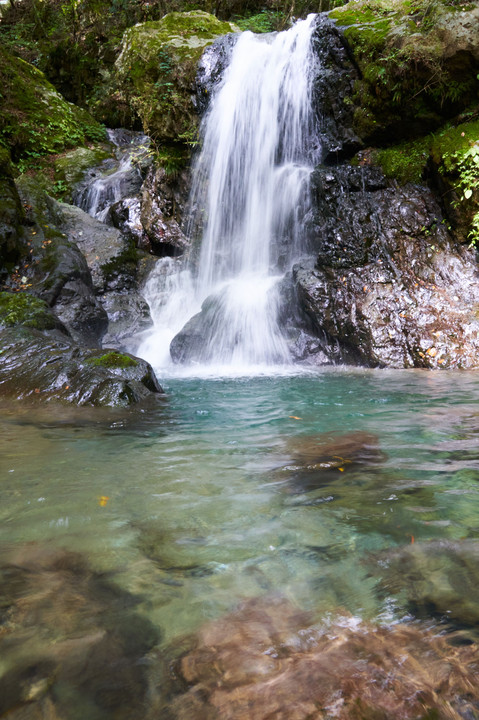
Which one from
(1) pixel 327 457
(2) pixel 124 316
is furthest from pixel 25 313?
(1) pixel 327 457

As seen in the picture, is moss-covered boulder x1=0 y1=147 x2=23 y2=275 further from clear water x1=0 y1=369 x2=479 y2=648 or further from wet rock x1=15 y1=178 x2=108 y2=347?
clear water x1=0 y1=369 x2=479 y2=648

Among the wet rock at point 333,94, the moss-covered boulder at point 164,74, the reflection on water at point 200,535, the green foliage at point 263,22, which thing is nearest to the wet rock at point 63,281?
the moss-covered boulder at point 164,74

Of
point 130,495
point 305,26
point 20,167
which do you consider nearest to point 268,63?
point 305,26

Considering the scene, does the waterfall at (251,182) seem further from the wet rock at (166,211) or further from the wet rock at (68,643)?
the wet rock at (68,643)

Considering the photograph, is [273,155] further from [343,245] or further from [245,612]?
[245,612]

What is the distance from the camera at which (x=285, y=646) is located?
132cm

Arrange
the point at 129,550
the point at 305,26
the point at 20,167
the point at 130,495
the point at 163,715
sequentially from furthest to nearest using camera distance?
the point at 20,167
the point at 305,26
the point at 130,495
the point at 129,550
the point at 163,715

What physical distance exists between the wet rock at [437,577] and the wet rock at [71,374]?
3.38 metres

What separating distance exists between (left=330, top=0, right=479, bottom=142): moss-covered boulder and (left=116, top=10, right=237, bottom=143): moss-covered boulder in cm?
386

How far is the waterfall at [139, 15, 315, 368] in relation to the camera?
948 centimetres

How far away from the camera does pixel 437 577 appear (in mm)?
1622

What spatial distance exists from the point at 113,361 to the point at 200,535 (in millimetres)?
3520

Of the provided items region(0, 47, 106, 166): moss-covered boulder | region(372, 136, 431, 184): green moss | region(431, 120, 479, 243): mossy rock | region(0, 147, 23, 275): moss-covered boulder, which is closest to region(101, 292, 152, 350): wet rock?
region(0, 147, 23, 275): moss-covered boulder

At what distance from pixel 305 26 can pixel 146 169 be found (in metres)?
5.23
